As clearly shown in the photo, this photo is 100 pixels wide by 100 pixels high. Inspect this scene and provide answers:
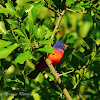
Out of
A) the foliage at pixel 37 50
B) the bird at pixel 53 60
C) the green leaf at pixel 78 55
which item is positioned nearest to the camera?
the foliage at pixel 37 50

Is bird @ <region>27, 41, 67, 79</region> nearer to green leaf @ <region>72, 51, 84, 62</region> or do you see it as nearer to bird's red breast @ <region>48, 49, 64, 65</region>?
bird's red breast @ <region>48, 49, 64, 65</region>

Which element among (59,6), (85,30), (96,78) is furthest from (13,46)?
(85,30)

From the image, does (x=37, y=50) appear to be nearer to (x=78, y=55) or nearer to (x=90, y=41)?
(x=78, y=55)

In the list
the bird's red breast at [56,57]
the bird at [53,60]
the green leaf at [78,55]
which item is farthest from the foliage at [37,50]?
the bird's red breast at [56,57]

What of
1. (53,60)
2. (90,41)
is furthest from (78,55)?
(53,60)

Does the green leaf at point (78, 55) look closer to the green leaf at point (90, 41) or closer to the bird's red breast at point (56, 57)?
the green leaf at point (90, 41)

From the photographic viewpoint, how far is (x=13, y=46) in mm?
1992

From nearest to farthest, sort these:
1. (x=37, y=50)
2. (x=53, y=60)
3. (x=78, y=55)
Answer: (x=37, y=50), (x=78, y=55), (x=53, y=60)

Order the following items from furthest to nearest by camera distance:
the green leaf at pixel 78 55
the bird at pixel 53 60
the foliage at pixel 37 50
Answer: the bird at pixel 53 60 < the green leaf at pixel 78 55 < the foliage at pixel 37 50

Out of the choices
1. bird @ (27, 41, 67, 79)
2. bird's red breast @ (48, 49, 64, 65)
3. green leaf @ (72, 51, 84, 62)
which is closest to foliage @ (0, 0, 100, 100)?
green leaf @ (72, 51, 84, 62)

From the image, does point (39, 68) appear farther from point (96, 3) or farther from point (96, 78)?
point (96, 3)

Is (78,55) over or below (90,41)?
below

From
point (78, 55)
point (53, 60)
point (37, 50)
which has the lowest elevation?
point (53, 60)

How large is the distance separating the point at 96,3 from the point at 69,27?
5.56 ft
